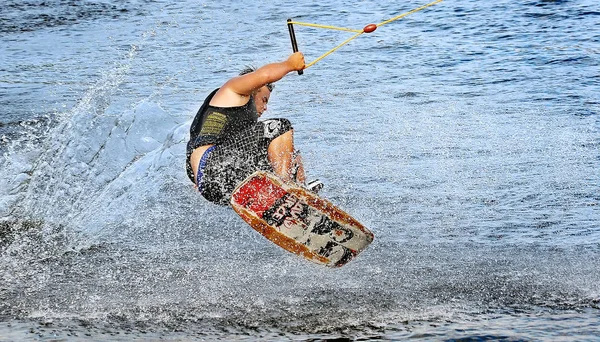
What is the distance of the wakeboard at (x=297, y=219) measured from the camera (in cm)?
628

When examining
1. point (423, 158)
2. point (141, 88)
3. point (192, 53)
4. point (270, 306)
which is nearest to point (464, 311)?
point (270, 306)

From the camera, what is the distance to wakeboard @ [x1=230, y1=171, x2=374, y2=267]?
20.6 ft

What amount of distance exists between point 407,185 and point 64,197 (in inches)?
132

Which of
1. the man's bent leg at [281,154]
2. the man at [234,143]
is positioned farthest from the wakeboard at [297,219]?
the man's bent leg at [281,154]

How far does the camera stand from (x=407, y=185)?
838 cm

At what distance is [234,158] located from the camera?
21.1ft

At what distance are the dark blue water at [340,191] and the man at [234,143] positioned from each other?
0.69 metres

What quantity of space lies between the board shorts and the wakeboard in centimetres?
17

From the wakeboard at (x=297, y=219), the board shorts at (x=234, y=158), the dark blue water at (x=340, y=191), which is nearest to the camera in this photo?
the dark blue water at (x=340, y=191)

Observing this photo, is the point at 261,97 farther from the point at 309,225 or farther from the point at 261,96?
the point at 309,225

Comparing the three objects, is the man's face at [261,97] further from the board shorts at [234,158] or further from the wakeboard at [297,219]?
the wakeboard at [297,219]

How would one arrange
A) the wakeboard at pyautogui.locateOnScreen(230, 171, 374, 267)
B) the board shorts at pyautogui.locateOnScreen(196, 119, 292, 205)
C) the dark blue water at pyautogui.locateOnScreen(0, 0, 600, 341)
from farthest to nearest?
the board shorts at pyautogui.locateOnScreen(196, 119, 292, 205)
the wakeboard at pyautogui.locateOnScreen(230, 171, 374, 267)
the dark blue water at pyautogui.locateOnScreen(0, 0, 600, 341)

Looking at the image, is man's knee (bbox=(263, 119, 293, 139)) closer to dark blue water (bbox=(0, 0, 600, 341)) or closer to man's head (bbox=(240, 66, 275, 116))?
man's head (bbox=(240, 66, 275, 116))

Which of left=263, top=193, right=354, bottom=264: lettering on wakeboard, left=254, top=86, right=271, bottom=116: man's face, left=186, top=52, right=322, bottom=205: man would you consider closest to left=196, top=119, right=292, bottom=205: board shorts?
left=186, top=52, right=322, bottom=205: man
